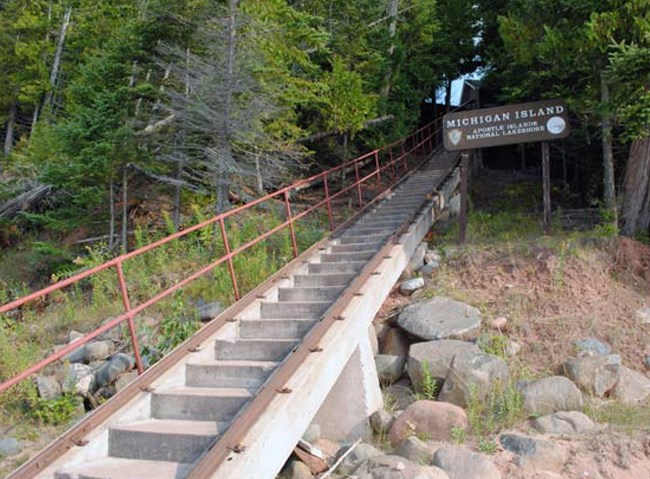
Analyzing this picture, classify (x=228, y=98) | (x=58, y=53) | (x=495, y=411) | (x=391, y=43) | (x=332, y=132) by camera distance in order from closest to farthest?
(x=495, y=411) → (x=228, y=98) → (x=332, y=132) → (x=391, y=43) → (x=58, y=53)

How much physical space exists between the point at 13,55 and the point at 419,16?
17.2m

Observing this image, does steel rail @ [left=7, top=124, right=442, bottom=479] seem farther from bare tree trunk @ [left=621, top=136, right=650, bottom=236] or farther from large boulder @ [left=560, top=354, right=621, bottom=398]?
bare tree trunk @ [left=621, top=136, right=650, bottom=236]

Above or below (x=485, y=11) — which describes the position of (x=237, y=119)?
below

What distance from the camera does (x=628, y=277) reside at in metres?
9.00

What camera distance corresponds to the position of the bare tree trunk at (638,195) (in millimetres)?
10008

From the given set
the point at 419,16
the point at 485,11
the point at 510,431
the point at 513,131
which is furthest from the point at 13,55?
the point at 510,431

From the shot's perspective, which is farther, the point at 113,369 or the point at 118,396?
the point at 113,369

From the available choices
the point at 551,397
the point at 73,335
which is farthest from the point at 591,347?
the point at 73,335

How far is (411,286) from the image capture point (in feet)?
30.0

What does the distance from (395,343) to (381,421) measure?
6.37 ft

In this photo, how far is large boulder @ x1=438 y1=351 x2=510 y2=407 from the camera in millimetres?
6508

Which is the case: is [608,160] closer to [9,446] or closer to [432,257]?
[432,257]

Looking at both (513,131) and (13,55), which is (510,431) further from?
(13,55)

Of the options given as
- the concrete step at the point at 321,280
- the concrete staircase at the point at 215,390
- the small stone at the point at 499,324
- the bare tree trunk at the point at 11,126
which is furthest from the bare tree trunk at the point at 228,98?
the bare tree trunk at the point at 11,126
